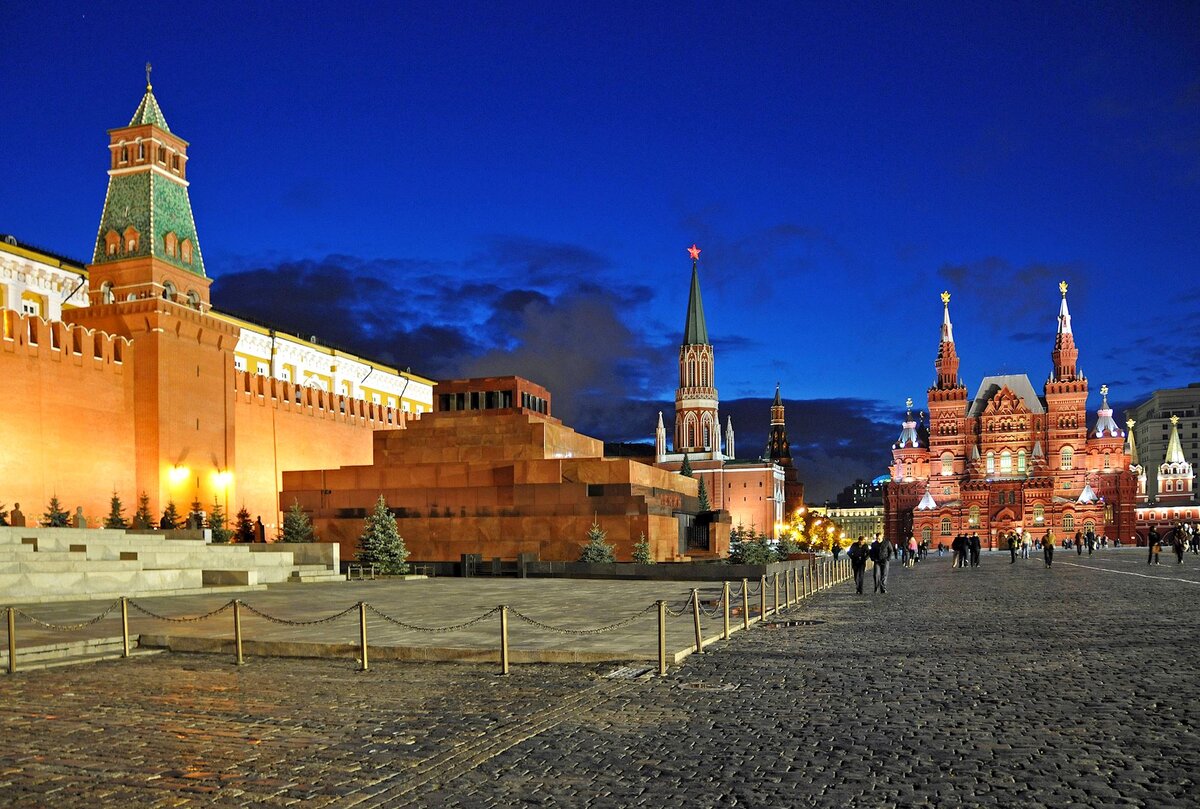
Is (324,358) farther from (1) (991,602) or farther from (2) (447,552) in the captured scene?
(1) (991,602)

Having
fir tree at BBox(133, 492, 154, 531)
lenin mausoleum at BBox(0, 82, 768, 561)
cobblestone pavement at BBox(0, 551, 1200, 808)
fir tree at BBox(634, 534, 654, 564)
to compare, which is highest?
lenin mausoleum at BBox(0, 82, 768, 561)

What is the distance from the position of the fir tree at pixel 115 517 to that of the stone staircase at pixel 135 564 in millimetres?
2438

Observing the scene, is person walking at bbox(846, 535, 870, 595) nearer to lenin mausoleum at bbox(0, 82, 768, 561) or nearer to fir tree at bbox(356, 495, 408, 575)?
lenin mausoleum at bbox(0, 82, 768, 561)

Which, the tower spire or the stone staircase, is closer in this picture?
the stone staircase

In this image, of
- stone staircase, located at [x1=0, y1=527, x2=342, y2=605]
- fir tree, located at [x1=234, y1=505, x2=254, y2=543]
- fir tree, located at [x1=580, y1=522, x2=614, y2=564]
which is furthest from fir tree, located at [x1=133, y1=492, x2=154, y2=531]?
fir tree, located at [x1=580, y1=522, x2=614, y2=564]

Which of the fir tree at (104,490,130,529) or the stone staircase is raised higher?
the fir tree at (104,490,130,529)

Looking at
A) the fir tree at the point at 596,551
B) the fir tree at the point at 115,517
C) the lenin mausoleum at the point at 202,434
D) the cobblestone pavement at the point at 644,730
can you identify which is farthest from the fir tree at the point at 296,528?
the cobblestone pavement at the point at 644,730

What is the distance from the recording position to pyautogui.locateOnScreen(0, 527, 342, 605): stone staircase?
1654 centimetres

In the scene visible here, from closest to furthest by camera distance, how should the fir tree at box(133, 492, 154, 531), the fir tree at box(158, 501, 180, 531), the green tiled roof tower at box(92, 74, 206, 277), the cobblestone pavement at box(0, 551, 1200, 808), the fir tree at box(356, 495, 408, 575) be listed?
the cobblestone pavement at box(0, 551, 1200, 808)
the fir tree at box(356, 495, 408, 575)
the fir tree at box(133, 492, 154, 531)
the fir tree at box(158, 501, 180, 531)
the green tiled roof tower at box(92, 74, 206, 277)

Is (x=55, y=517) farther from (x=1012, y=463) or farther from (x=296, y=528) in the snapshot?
(x=1012, y=463)

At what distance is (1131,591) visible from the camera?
19.8 m

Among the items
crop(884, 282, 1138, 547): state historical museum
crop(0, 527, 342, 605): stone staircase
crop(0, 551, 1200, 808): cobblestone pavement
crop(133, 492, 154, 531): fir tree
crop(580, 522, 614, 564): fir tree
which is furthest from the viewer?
crop(884, 282, 1138, 547): state historical museum

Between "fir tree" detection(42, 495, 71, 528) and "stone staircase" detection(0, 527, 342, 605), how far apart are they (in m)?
2.61

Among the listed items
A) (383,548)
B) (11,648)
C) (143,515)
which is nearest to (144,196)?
(143,515)
